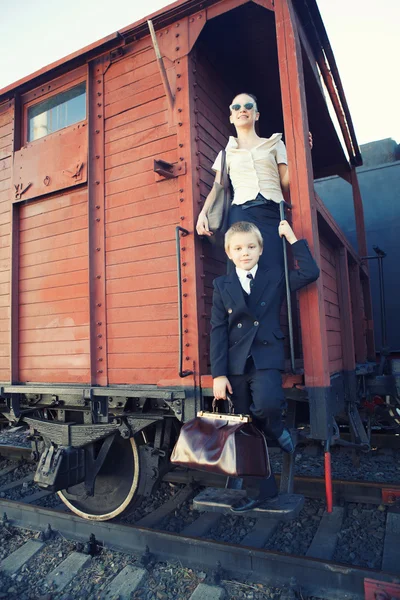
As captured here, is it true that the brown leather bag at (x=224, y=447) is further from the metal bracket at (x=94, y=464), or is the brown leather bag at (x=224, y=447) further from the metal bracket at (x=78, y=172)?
the metal bracket at (x=78, y=172)

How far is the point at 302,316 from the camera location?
2.79 m

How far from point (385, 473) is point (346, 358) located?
4.64ft

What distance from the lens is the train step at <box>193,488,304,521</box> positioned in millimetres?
2444

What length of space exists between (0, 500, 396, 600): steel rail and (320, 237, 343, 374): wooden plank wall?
4.22 ft

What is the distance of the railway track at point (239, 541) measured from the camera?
8.18ft

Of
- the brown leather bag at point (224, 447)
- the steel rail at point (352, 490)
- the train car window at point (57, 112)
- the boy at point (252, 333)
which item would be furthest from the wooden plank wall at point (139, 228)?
the steel rail at point (352, 490)

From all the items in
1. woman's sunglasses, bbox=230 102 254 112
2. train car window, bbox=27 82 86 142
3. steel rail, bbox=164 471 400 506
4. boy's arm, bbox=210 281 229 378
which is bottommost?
Result: steel rail, bbox=164 471 400 506

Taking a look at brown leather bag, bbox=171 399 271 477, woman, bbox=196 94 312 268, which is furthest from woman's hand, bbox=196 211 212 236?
brown leather bag, bbox=171 399 271 477

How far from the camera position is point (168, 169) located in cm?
316

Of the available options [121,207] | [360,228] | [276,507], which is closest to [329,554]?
[276,507]

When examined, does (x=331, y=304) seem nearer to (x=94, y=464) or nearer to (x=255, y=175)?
(x=255, y=175)

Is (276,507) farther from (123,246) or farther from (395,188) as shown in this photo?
(395,188)

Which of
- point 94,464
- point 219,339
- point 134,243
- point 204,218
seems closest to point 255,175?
point 204,218

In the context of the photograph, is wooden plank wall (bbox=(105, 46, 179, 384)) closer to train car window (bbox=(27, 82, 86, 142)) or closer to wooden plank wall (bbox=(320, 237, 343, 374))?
train car window (bbox=(27, 82, 86, 142))
